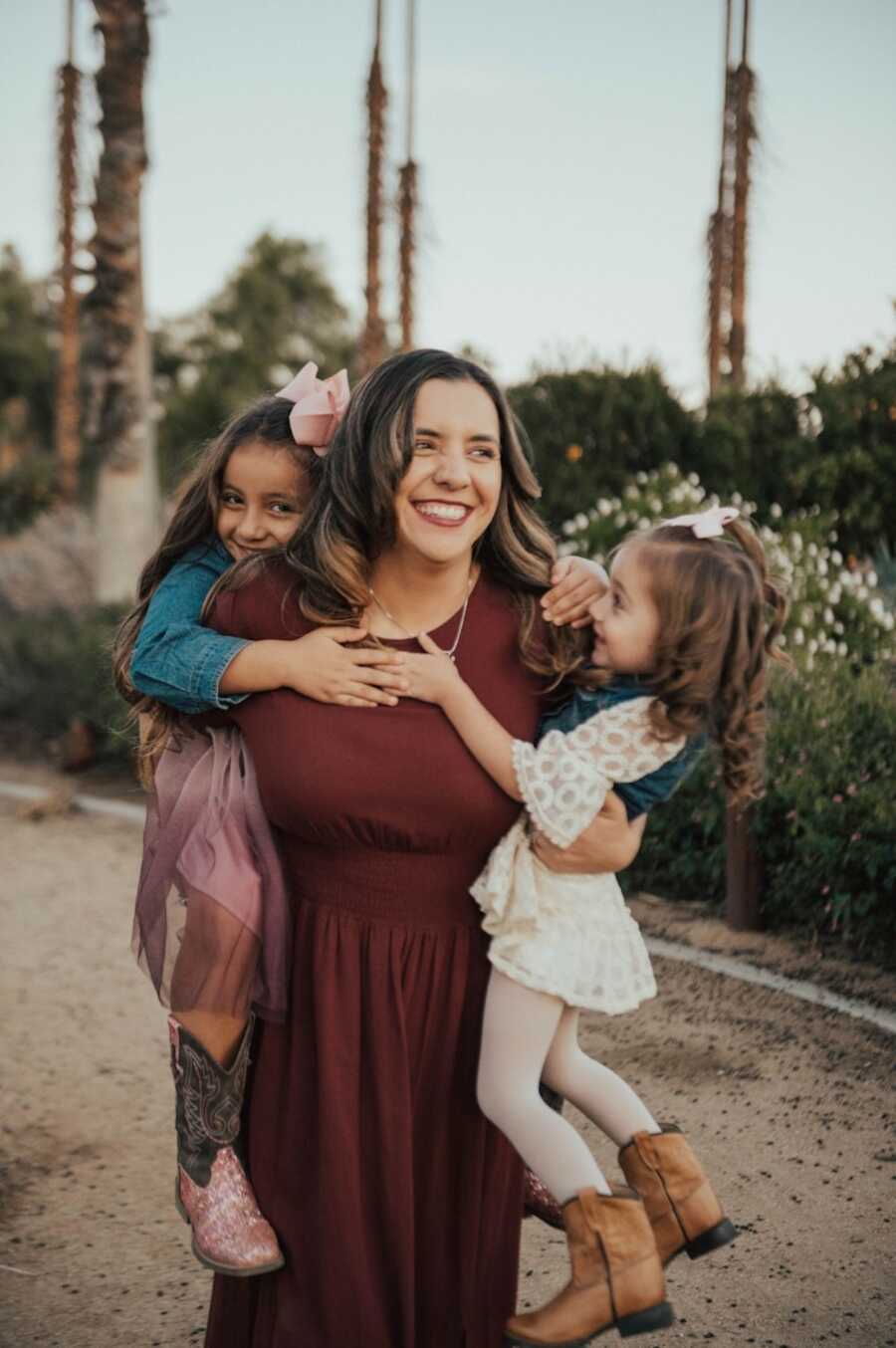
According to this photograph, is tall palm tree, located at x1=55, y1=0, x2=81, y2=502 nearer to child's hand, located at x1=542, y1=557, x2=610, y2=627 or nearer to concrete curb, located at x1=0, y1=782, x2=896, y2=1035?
concrete curb, located at x1=0, y1=782, x2=896, y2=1035

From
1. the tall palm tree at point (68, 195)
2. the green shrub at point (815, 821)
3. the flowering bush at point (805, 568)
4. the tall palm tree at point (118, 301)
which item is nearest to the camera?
the green shrub at point (815, 821)

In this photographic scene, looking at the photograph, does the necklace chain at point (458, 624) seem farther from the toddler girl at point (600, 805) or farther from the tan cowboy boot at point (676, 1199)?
the tan cowboy boot at point (676, 1199)

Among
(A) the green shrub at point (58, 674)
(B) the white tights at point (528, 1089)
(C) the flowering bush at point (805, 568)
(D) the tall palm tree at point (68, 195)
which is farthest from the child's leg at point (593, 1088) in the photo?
(D) the tall palm tree at point (68, 195)

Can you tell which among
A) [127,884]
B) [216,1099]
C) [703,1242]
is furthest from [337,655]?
[127,884]

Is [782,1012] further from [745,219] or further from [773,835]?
[745,219]

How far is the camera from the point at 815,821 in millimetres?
5289

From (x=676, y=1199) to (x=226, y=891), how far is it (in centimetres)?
97

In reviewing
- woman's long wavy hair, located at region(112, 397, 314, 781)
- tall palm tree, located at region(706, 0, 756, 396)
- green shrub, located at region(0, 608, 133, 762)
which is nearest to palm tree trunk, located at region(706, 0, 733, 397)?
tall palm tree, located at region(706, 0, 756, 396)

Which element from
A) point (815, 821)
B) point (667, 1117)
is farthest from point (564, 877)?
point (815, 821)

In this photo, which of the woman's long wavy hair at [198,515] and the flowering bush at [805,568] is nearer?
the woman's long wavy hair at [198,515]

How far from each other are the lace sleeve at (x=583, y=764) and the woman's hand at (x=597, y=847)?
0.10ft

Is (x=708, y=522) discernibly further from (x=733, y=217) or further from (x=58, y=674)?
(x=733, y=217)

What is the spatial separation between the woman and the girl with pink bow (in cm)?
5

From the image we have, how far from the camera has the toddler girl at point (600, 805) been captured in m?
2.32
